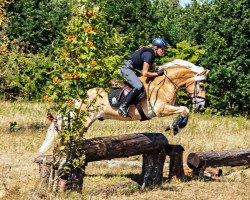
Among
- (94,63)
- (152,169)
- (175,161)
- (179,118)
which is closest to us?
(94,63)

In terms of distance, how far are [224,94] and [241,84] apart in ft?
4.35

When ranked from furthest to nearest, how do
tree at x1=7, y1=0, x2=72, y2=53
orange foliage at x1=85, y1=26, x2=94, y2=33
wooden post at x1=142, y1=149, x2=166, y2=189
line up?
tree at x1=7, y1=0, x2=72, y2=53 < wooden post at x1=142, y1=149, x2=166, y2=189 < orange foliage at x1=85, y1=26, x2=94, y2=33

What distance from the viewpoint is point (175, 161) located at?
1366cm

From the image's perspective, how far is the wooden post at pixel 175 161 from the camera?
13555mm

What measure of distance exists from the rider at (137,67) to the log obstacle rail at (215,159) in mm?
1994

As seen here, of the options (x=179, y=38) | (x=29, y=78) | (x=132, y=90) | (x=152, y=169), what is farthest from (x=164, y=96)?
(x=179, y=38)

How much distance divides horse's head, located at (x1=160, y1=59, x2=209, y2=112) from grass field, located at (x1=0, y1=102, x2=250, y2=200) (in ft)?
6.78

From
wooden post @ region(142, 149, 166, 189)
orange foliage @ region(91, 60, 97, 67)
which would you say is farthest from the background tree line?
orange foliage @ region(91, 60, 97, 67)

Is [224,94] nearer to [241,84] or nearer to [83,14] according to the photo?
Answer: [241,84]

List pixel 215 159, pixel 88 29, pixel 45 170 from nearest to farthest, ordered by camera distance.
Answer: pixel 88 29
pixel 45 170
pixel 215 159

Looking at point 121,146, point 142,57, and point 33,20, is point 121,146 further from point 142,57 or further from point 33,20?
point 33,20

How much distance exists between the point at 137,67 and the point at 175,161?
8.65 feet

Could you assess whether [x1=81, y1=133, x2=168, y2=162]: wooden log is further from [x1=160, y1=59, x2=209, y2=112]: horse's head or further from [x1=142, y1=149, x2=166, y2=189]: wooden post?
[x1=160, y1=59, x2=209, y2=112]: horse's head

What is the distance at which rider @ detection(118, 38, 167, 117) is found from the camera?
14.4 m
